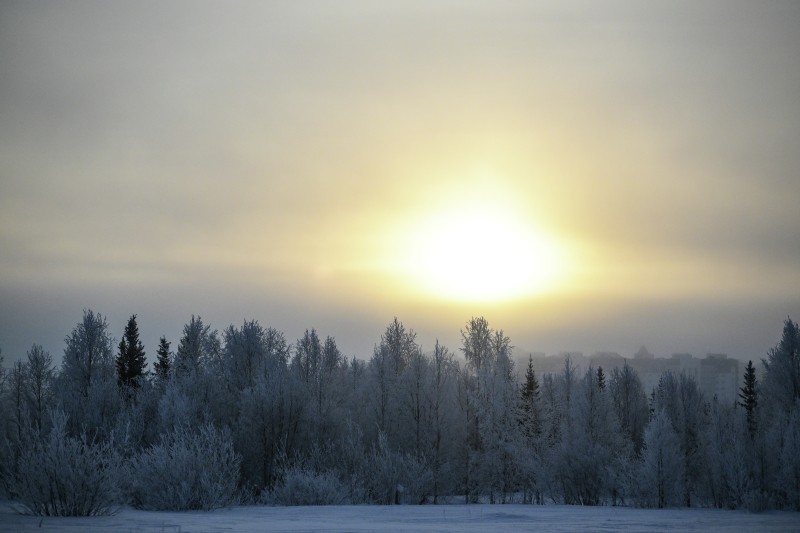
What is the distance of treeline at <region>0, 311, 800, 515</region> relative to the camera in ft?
100

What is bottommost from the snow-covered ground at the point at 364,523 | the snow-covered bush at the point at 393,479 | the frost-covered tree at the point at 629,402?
the snow-covered bush at the point at 393,479

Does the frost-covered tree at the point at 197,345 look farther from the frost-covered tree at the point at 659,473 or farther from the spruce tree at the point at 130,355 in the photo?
the frost-covered tree at the point at 659,473

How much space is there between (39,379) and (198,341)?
1141 centimetres

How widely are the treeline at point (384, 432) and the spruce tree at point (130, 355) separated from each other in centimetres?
1014

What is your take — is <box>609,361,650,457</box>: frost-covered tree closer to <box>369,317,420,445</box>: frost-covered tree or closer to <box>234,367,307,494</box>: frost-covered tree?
<box>369,317,420,445</box>: frost-covered tree

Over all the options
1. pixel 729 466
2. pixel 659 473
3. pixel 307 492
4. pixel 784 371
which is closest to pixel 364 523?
pixel 307 492

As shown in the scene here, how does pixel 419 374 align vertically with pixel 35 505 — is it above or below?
above

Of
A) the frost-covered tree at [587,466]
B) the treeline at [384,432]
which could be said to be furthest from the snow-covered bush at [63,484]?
the frost-covered tree at [587,466]

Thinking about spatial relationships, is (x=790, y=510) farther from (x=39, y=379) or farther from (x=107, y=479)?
(x=39, y=379)

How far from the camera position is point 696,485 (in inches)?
1535

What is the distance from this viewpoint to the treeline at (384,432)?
3061 cm

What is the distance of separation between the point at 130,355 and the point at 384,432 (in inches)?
1344

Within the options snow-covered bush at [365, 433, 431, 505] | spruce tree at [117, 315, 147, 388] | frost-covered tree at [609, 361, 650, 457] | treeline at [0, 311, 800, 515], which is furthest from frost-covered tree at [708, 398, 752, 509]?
spruce tree at [117, 315, 147, 388]

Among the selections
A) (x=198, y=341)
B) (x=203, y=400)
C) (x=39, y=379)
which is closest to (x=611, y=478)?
(x=203, y=400)
